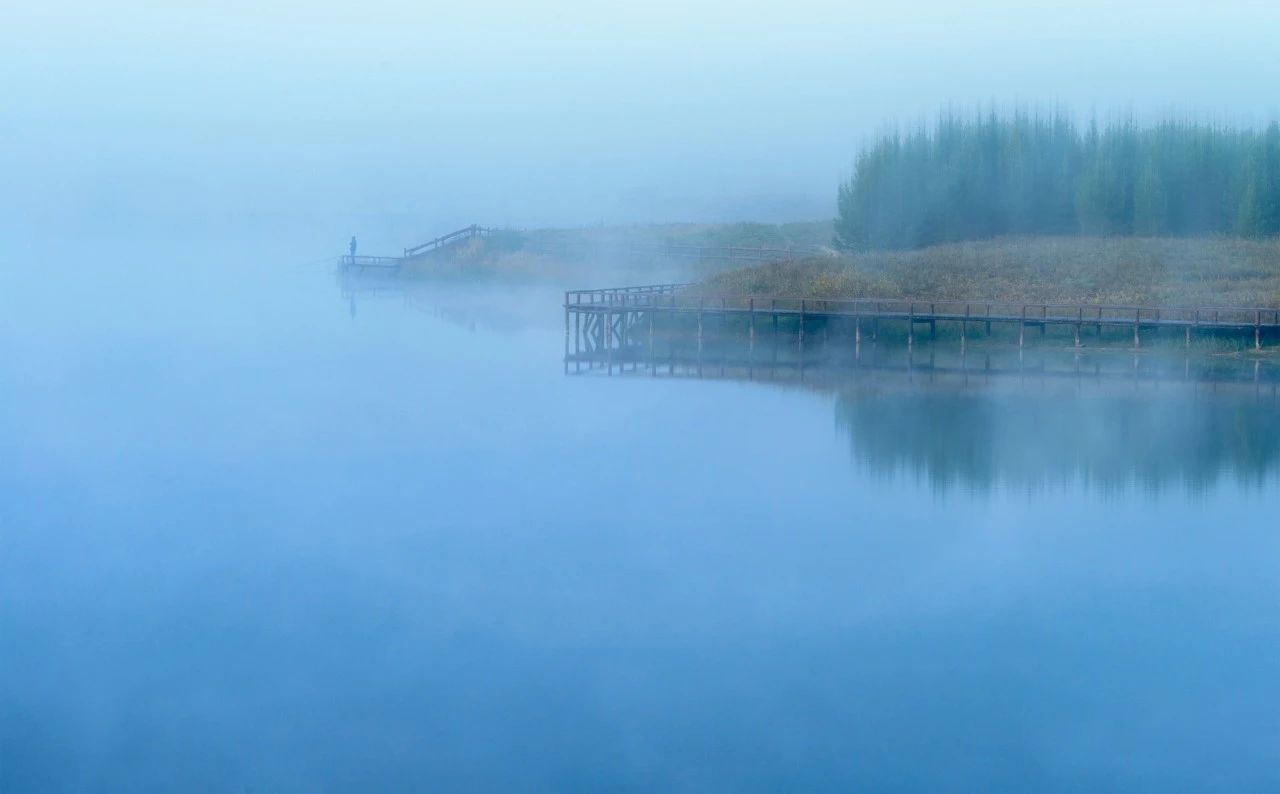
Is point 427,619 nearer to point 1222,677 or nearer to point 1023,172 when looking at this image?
point 1222,677

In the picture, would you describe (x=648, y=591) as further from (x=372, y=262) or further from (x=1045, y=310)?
(x=372, y=262)

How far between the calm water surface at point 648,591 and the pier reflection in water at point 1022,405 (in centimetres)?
12

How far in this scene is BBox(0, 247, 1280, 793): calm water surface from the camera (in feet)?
31.0

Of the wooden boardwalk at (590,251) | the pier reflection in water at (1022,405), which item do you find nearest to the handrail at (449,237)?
the wooden boardwalk at (590,251)

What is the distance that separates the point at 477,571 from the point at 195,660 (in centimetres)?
328

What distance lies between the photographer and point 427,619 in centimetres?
1223

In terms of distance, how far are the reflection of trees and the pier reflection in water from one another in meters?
Result: 0.03

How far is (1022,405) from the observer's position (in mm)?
23578

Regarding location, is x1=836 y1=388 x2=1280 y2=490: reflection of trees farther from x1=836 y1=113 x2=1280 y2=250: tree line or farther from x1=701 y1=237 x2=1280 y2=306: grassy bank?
x1=836 y1=113 x2=1280 y2=250: tree line

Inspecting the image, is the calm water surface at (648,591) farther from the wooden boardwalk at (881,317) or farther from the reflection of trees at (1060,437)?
the wooden boardwalk at (881,317)

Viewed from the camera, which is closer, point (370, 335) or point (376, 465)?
point (376, 465)

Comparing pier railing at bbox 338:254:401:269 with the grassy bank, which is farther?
pier railing at bbox 338:254:401:269

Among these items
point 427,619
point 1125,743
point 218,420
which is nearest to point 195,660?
point 427,619

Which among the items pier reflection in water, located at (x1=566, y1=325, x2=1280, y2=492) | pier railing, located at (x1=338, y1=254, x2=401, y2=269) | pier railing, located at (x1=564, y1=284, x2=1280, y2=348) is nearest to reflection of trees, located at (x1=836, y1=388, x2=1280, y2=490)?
pier reflection in water, located at (x1=566, y1=325, x2=1280, y2=492)
